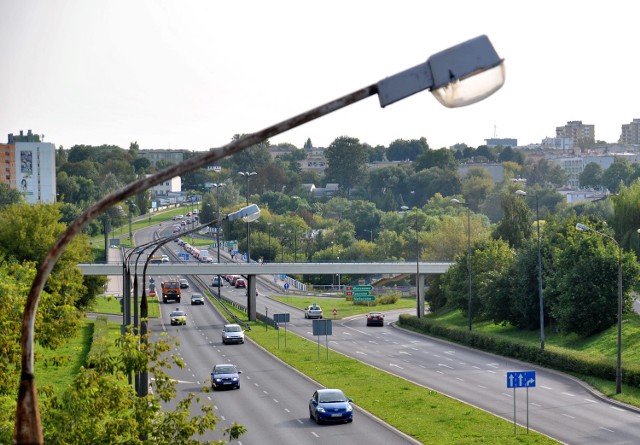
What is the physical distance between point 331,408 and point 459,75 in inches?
1361

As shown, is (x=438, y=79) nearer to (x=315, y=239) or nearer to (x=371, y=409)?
(x=371, y=409)

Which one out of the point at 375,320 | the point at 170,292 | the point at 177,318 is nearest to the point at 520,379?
the point at 375,320

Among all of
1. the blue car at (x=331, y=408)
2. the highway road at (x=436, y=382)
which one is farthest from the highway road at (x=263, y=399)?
the blue car at (x=331, y=408)

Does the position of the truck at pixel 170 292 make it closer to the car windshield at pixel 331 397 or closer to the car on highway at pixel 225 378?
the car on highway at pixel 225 378

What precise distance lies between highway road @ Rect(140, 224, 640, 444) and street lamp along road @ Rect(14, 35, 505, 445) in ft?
96.5

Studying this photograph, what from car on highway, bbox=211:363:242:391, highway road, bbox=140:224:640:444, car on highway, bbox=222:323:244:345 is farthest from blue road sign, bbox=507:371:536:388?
car on highway, bbox=222:323:244:345

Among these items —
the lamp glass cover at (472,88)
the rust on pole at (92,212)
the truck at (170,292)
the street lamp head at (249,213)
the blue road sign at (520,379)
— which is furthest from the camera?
the truck at (170,292)

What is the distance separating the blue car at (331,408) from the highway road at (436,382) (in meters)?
0.51

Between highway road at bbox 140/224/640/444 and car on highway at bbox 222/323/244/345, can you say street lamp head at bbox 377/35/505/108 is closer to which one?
highway road at bbox 140/224/640/444

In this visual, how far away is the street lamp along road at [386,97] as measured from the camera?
7543 mm

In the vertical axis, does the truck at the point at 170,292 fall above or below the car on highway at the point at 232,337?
above

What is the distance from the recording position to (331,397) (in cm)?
4219

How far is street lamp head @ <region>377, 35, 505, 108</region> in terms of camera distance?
24.6 ft

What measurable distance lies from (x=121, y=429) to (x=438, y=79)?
1435 cm
